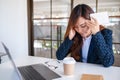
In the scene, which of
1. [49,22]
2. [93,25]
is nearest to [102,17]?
[93,25]

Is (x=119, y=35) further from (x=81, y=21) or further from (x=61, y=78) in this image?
(x=61, y=78)

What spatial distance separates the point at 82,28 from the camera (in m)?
1.35

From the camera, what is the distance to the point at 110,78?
99 centimetres

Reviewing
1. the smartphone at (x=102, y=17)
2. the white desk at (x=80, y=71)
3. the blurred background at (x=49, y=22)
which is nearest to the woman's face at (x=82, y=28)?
the smartphone at (x=102, y=17)

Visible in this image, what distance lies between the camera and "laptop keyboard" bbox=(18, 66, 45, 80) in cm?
101

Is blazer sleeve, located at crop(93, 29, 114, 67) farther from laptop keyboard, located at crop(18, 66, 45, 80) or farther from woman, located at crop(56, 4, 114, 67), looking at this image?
laptop keyboard, located at crop(18, 66, 45, 80)

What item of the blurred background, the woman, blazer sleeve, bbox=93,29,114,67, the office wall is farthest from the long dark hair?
the office wall

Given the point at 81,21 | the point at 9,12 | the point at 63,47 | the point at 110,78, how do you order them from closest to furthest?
1. the point at 110,78
2. the point at 81,21
3. the point at 63,47
4. the point at 9,12

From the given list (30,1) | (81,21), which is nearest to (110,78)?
(81,21)

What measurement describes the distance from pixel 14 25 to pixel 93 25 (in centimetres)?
200

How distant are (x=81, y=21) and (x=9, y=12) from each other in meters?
1.99

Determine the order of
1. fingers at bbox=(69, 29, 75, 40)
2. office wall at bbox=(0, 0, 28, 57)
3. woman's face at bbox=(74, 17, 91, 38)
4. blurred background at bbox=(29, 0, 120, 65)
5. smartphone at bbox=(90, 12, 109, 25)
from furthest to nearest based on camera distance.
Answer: office wall at bbox=(0, 0, 28, 57), blurred background at bbox=(29, 0, 120, 65), fingers at bbox=(69, 29, 75, 40), woman's face at bbox=(74, 17, 91, 38), smartphone at bbox=(90, 12, 109, 25)

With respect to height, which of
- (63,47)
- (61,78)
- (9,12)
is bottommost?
(61,78)

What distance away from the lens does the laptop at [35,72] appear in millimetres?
998
